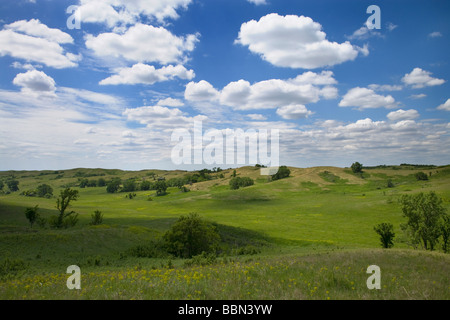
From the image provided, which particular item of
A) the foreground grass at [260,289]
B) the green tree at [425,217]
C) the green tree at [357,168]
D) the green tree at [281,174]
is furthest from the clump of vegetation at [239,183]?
the foreground grass at [260,289]

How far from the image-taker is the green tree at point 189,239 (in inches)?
1393

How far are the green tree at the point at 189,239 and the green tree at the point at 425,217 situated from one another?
3249 cm

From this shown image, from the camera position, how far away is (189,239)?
36250 millimetres

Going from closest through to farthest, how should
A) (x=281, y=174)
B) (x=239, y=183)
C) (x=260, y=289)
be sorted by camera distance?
1. (x=260, y=289)
2. (x=239, y=183)
3. (x=281, y=174)

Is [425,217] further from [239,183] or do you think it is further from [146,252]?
[239,183]

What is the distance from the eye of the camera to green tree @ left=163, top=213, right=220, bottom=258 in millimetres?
35375

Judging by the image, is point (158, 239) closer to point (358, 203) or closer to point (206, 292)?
point (206, 292)

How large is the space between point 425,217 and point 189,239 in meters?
37.8

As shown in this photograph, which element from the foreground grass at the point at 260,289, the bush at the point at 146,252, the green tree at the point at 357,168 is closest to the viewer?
the foreground grass at the point at 260,289

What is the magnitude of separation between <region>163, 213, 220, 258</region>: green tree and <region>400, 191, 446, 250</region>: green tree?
32.5 meters

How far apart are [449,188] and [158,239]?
114 metres

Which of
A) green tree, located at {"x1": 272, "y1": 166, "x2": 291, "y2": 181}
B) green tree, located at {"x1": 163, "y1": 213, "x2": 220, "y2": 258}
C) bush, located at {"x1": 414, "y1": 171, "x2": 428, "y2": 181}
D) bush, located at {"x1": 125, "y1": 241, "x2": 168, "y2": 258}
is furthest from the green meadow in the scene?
green tree, located at {"x1": 272, "y1": 166, "x2": 291, "y2": 181}

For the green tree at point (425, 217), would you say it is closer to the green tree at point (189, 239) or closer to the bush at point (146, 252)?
the green tree at point (189, 239)

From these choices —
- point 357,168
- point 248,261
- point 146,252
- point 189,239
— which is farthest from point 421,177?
point 248,261
